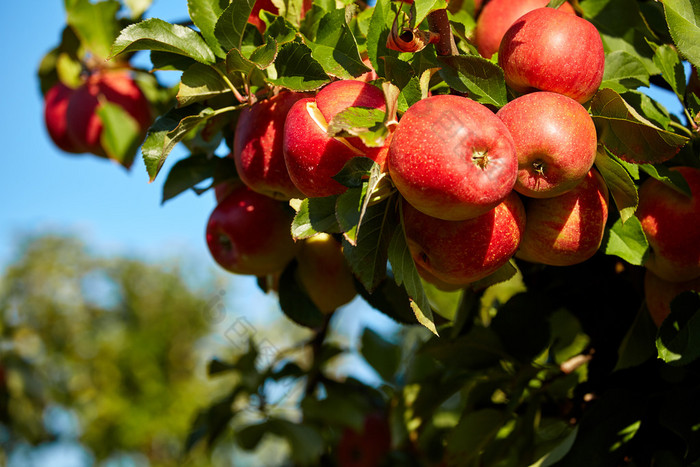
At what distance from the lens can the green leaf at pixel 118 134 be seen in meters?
1.60

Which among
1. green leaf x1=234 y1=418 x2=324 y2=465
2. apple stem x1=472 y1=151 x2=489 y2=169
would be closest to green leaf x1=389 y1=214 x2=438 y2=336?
apple stem x1=472 y1=151 x2=489 y2=169

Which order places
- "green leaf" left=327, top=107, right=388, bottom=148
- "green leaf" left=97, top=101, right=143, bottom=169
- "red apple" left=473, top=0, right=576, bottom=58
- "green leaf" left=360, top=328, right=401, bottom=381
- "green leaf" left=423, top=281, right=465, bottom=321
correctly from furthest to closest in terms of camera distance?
"green leaf" left=360, top=328, right=401, bottom=381
"green leaf" left=97, top=101, right=143, bottom=169
"green leaf" left=423, top=281, right=465, bottom=321
"red apple" left=473, top=0, right=576, bottom=58
"green leaf" left=327, top=107, right=388, bottom=148

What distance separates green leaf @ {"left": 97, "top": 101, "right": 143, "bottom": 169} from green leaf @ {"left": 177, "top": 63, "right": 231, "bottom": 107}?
2.82 ft

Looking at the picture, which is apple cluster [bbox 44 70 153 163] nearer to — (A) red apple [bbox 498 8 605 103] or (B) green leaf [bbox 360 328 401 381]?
(B) green leaf [bbox 360 328 401 381]

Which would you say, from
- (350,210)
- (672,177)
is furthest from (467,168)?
(672,177)

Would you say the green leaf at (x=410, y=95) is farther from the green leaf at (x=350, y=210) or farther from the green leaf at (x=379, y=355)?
the green leaf at (x=379, y=355)

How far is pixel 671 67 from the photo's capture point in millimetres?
836

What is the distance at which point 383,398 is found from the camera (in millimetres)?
1819

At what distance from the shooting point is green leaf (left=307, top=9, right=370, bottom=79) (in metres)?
0.75

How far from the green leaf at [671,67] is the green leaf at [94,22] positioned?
122 cm

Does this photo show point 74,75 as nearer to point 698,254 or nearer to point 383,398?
point 383,398

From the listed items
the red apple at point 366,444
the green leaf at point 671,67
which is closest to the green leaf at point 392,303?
the green leaf at point 671,67

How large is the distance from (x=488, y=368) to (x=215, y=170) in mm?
592

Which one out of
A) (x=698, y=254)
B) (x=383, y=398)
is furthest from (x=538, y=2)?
(x=383, y=398)
